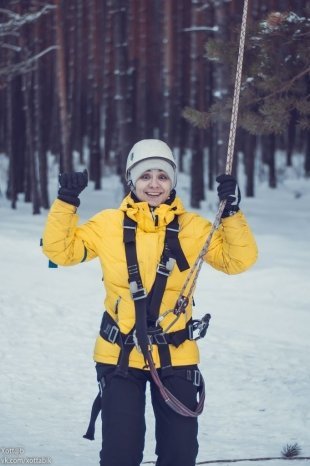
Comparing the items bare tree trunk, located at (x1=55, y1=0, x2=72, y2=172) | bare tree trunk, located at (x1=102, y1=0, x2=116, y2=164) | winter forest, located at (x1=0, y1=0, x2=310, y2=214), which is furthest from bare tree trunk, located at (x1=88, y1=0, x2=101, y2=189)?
bare tree trunk, located at (x1=55, y1=0, x2=72, y2=172)

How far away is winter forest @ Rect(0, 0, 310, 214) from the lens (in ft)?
24.2

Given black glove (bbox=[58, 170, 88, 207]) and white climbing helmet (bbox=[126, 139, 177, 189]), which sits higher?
white climbing helmet (bbox=[126, 139, 177, 189])

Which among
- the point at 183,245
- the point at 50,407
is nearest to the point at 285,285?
the point at 50,407

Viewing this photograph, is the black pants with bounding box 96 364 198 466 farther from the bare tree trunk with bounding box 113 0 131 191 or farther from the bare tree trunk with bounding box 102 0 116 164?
the bare tree trunk with bounding box 102 0 116 164

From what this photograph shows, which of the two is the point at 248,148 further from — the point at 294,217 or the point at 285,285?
the point at 285,285

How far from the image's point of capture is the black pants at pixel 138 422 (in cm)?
352

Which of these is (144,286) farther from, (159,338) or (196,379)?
(196,379)

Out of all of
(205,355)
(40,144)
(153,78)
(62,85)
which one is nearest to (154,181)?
(205,355)

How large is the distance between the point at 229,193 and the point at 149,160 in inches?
16.6

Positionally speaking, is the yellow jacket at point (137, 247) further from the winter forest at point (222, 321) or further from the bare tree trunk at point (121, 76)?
the bare tree trunk at point (121, 76)

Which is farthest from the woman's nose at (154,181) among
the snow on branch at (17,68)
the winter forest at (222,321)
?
the snow on branch at (17,68)

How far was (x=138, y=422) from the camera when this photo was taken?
11.7ft

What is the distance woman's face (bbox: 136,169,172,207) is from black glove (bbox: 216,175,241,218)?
254 millimetres

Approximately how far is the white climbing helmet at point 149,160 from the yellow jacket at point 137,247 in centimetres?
13
